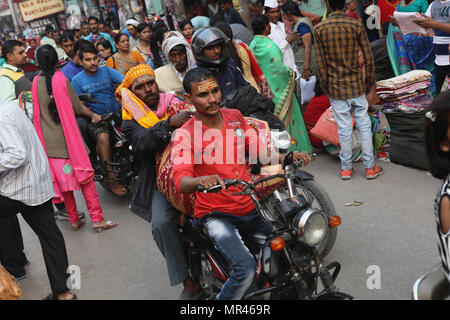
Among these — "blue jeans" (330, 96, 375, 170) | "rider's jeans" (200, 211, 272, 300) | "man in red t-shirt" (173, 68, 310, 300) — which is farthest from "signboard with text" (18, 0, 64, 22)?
"rider's jeans" (200, 211, 272, 300)

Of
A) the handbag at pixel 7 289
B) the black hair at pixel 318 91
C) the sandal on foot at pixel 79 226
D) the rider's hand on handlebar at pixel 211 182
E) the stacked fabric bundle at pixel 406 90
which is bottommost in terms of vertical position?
the sandal on foot at pixel 79 226

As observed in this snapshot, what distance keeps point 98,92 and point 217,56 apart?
2.55 metres

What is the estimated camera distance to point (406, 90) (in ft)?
18.4

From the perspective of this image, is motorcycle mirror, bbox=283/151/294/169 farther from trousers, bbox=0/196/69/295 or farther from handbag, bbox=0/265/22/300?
trousers, bbox=0/196/69/295

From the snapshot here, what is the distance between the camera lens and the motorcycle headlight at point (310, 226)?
98.3 inches

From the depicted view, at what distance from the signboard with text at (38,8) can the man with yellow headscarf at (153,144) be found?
2219cm

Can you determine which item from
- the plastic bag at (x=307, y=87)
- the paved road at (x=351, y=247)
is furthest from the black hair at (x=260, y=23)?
the paved road at (x=351, y=247)

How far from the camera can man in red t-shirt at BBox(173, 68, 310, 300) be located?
2.86 meters

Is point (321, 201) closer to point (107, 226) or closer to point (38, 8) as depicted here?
point (107, 226)

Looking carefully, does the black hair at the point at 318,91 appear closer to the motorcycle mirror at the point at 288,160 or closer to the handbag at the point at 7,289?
the motorcycle mirror at the point at 288,160

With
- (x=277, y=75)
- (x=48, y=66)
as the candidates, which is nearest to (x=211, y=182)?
(x=48, y=66)

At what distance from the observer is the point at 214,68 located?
454 centimetres

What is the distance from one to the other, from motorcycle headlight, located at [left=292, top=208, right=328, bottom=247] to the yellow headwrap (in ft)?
5.58

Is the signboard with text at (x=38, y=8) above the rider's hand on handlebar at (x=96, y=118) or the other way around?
above
